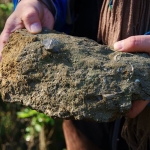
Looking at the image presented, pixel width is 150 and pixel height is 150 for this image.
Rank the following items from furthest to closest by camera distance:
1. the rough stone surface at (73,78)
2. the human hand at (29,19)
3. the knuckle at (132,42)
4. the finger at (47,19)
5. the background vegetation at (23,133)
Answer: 1. the background vegetation at (23,133)
2. the finger at (47,19)
3. the human hand at (29,19)
4. the knuckle at (132,42)
5. the rough stone surface at (73,78)

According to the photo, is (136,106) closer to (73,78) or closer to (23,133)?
(73,78)

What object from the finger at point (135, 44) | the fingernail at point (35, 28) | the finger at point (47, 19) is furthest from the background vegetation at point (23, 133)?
the finger at point (135, 44)

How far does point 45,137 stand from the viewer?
9.59 feet

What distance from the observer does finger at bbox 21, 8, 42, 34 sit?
3.94ft

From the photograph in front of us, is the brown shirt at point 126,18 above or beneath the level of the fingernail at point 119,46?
above

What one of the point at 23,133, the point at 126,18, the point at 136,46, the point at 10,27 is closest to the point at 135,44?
the point at 136,46

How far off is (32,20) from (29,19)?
0.01 meters

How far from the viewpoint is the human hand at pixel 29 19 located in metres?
1.22

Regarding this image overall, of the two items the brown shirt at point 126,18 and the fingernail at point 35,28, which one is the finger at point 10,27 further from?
the brown shirt at point 126,18

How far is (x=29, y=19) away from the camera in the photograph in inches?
48.2

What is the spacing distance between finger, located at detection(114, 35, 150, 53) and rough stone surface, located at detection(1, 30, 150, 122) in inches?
0.8

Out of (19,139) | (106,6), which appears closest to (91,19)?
(106,6)

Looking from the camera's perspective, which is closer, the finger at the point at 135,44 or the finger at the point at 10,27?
the finger at the point at 135,44

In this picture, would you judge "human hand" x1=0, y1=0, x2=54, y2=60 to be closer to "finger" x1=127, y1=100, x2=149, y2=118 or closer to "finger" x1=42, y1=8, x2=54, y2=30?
"finger" x1=42, y1=8, x2=54, y2=30
